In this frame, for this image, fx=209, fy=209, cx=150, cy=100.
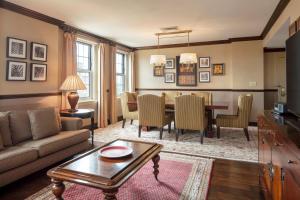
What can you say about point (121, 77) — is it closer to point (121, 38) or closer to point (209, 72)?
point (121, 38)

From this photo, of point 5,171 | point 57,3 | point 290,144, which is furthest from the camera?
point 57,3

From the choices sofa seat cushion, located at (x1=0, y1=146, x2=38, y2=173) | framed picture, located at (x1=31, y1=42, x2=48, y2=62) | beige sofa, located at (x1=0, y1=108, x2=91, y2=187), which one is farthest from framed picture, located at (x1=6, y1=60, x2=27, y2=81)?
sofa seat cushion, located at (x1=0, y1=146, x2=38, y2=173)

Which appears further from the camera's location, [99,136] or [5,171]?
[99,136]

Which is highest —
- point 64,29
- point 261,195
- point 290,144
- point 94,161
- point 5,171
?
point 64,29

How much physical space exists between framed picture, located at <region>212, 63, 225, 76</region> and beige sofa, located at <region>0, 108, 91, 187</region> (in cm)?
444

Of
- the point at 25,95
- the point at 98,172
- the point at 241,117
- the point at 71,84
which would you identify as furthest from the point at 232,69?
the point at 98,172

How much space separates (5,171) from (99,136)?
8.22 ft

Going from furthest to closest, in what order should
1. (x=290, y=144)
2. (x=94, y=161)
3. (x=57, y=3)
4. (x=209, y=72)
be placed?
(x=209, y=72) → (x=57, y=3) → (x=94, y=161) → (x=290, y=144)

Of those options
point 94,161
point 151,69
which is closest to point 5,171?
point 94,161

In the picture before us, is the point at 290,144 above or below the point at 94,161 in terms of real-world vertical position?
above

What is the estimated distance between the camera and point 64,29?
4375 mm

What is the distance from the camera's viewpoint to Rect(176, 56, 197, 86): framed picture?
6.58m

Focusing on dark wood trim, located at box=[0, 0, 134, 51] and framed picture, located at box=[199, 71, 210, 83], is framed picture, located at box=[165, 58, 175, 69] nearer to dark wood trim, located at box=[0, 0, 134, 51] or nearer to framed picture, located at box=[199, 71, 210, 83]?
framed picture, located at box=[199, 71, 210, 83]

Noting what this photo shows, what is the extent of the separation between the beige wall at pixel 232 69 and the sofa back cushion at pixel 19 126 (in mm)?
4386
